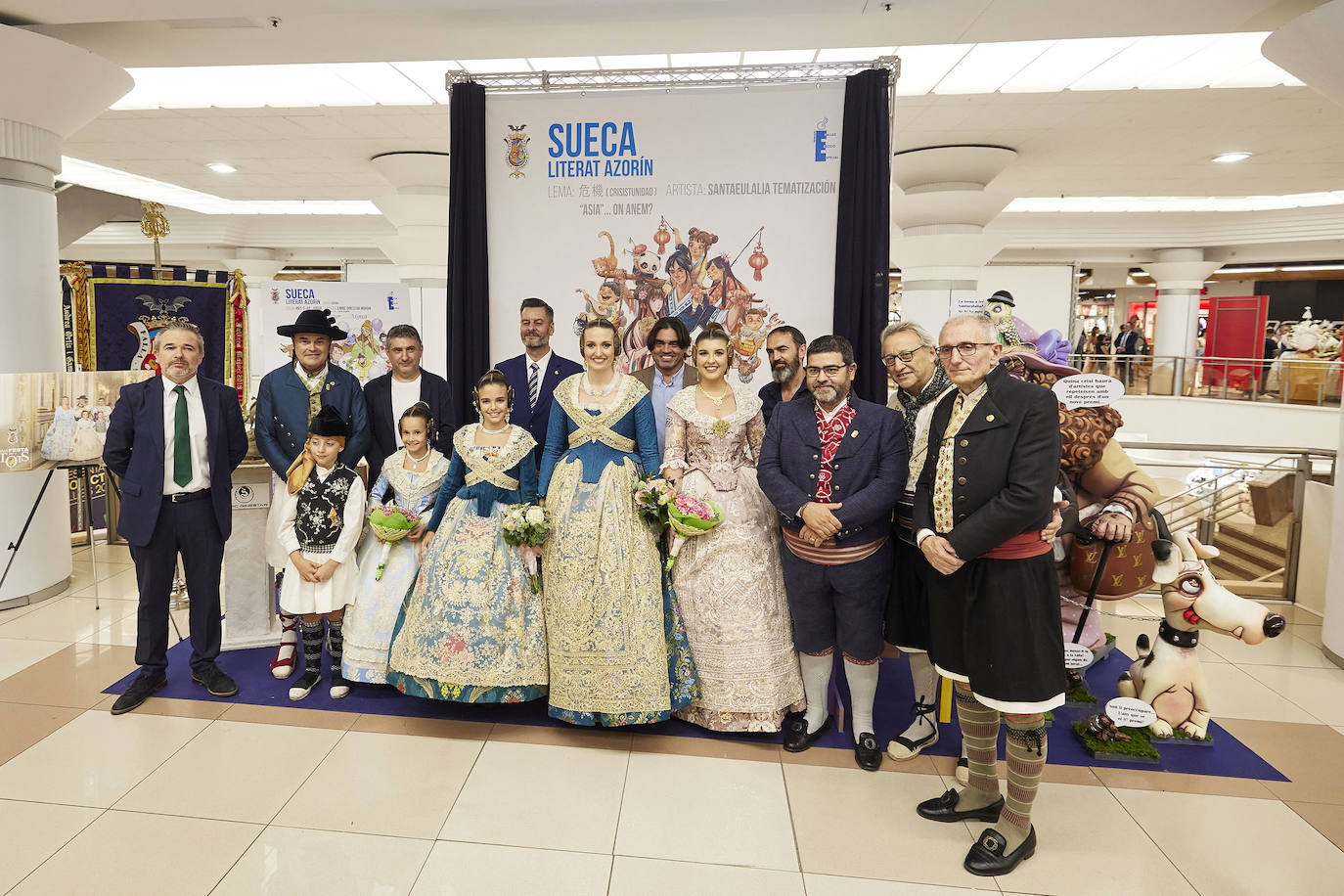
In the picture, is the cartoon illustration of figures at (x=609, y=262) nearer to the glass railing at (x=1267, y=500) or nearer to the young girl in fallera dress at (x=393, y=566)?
the young girl in fallera dress at (x=393, y=566)

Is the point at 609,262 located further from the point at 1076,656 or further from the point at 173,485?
the point at 1076,656

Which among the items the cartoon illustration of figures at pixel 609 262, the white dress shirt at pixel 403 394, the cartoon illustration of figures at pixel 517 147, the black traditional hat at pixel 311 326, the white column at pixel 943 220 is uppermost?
the white column at pixel 943 220

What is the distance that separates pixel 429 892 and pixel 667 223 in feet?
10.5

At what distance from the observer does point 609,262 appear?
4.13 meters

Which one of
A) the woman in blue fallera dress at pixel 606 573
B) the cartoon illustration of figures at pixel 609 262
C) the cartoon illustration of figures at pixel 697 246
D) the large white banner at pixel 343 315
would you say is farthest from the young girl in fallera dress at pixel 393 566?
the large white banner at pixel 343 315

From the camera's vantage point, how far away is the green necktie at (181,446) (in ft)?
11.9

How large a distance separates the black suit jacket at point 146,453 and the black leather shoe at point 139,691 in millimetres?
677

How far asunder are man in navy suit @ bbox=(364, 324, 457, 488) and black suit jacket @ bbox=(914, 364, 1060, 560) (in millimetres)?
2726

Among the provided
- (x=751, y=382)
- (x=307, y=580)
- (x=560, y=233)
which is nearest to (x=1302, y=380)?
(x=751, y=382)

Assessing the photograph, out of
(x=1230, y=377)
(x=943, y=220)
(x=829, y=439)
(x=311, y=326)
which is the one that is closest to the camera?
(x=829, y=439)

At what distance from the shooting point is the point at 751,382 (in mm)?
4094

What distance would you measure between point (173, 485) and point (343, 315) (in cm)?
213

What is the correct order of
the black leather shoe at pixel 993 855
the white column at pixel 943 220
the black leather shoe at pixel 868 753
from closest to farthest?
the black leather shoe at pixel 993 855, the black leather shoe at pixel 868 753, the white column at pixel 943 220

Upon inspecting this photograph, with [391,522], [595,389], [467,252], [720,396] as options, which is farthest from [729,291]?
[391,522]
